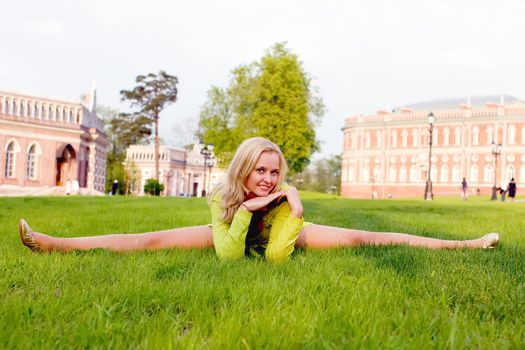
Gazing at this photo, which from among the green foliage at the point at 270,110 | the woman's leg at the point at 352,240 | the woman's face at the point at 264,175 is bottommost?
the woman's leg at the point at 352,240

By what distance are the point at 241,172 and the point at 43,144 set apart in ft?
153

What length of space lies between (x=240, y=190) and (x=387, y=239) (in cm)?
154

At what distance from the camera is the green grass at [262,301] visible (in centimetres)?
192

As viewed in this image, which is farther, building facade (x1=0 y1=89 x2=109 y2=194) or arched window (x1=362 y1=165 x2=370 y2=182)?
arched window (x1=362 y1=165 x2=370 y2=182)

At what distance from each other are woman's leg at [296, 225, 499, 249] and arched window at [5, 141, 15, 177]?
4526 centimetres

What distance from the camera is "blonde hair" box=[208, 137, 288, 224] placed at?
157 inches

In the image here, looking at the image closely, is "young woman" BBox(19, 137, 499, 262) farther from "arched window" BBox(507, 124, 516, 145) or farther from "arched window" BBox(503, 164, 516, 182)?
"arched window" BBox(507, 124, 516, 145)

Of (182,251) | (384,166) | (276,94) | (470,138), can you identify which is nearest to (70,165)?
(276,94)

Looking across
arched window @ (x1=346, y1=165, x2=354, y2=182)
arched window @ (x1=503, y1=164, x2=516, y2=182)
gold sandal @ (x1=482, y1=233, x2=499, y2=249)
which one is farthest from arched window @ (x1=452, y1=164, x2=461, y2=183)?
gold sandal @ (x1=482, y1=233, x2=499, y2=249)

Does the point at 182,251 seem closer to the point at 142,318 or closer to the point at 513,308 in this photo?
the point at 142,318

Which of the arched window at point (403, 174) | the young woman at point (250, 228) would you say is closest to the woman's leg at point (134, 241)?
the young woman at point (250, 228)

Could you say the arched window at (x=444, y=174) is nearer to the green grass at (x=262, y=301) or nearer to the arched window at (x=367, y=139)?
the arched window at (x=367, y=139)

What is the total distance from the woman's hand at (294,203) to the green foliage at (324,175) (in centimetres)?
8574

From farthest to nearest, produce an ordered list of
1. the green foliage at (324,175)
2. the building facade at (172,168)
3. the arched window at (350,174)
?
the green foliage at (324,175), the building facade at (172,168), the arched window at (350,174)
